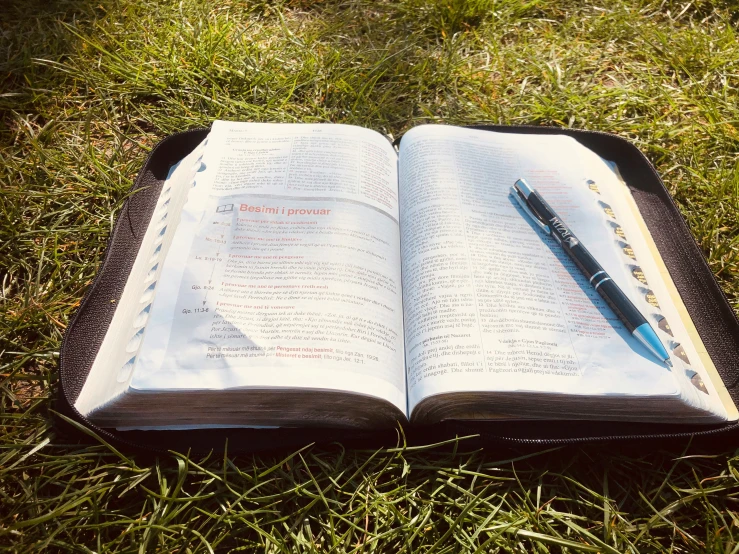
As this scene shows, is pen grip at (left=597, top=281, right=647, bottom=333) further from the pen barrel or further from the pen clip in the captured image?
the pen clip

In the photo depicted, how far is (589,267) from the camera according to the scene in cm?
98

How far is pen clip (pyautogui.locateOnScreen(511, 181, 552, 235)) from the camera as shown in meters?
1.06

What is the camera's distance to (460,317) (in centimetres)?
91

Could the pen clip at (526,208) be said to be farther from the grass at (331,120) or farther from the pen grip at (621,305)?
the grass at (331,120)

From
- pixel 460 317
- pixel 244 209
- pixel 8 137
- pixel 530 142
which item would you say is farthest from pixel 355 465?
pixel 8 137

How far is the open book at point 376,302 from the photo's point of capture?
834 mm

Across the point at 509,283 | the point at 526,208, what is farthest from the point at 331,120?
the point at 509,283

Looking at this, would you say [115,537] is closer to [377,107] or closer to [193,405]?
[193,405]

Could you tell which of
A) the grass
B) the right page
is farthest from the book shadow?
the grass

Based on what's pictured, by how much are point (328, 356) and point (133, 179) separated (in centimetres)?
78

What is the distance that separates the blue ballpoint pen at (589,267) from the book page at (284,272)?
0.93ft

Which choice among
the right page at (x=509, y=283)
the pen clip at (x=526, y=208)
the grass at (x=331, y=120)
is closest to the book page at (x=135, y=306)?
the grass at (x=331, y=120)

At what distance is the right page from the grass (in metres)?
0.15

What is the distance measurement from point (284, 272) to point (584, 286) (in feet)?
1.83
